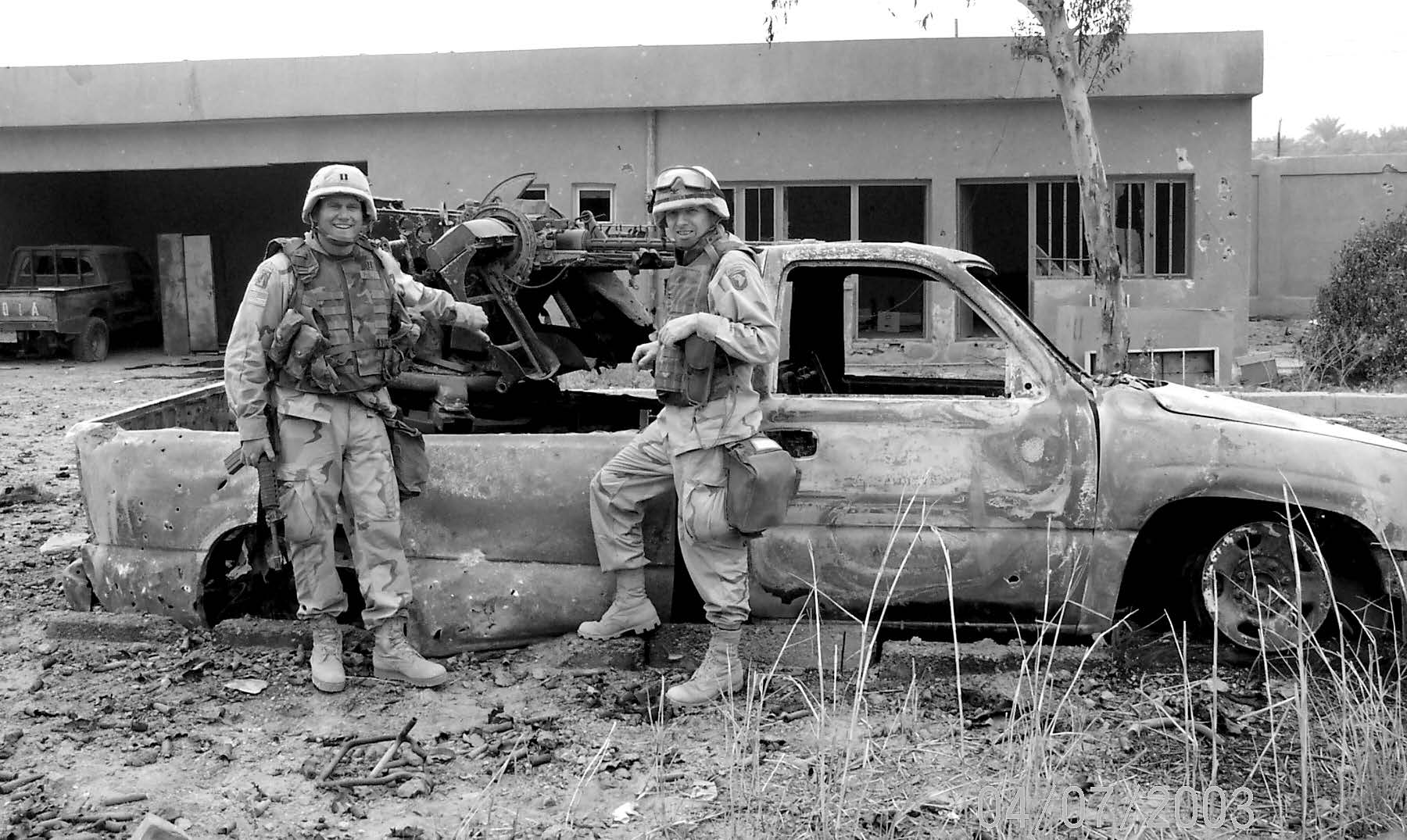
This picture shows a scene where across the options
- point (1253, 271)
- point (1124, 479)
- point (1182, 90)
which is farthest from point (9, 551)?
point (1253, 271)

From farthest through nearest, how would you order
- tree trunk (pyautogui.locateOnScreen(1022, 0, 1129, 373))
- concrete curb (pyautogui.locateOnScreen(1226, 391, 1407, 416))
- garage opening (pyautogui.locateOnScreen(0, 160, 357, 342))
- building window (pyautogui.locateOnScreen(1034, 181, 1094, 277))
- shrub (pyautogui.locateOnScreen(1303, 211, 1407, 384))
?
garage opening (pyautogui.locateOnScreen(0, 160, 357, 342)), building window (pyautogui.locateOnScreen(1034, 181, 1094, 277)), shrub (pyautogui.locateOnScreen(1303, 211, 1407, 384)), tree trunk (pyautogui.locateOnScreen(1022, 0, 1129, 373)), concrete curb (pyautogui.locateOnScreen(1226, 391, 1407, 416))

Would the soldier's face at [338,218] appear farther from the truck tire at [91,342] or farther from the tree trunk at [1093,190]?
the truck tire at [91,342]

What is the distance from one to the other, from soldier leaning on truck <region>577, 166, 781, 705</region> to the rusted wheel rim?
1663 mm

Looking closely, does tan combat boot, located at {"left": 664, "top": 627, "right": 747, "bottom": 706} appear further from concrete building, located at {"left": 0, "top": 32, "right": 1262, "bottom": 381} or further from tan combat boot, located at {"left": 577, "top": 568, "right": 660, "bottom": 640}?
concrete building, located at {"left": 0, "top": 32, "right": 1262, "bottom": 381}

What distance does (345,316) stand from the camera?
4.47m

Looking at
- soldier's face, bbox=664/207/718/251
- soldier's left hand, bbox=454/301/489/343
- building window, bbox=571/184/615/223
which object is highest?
building window, bbox=571/184/615/223

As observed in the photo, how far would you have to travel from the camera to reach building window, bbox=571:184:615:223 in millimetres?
15531

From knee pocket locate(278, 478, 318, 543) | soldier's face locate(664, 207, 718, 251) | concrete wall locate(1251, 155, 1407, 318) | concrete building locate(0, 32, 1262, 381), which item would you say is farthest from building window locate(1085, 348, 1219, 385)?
knee pocket locate(278, 478, 318, 543)

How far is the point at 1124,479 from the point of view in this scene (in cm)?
443

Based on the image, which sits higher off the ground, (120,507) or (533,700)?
(120,507)

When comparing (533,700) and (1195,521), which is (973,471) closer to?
(1195,521)

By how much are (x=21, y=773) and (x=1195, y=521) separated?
395 cm

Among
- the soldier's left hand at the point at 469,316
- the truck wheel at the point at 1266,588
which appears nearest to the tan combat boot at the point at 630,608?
the soldier's left hand at the point at 469,316

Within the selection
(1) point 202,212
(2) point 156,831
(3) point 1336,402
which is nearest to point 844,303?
(2) point 156,831
